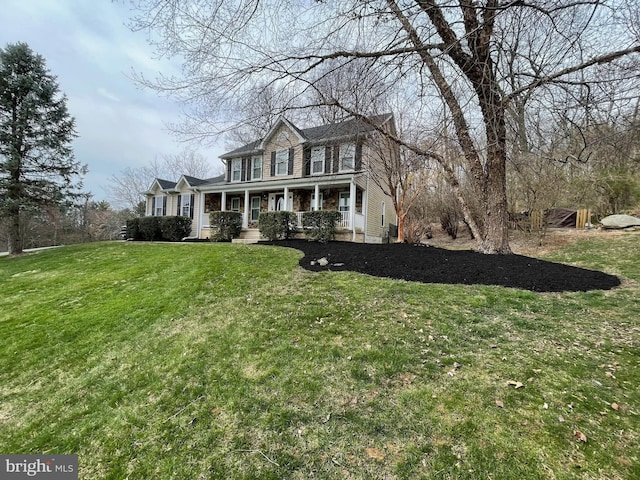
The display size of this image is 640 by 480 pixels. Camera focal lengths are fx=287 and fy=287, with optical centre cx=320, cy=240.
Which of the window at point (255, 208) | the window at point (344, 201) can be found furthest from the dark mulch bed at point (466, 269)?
the window at point (255, 208)

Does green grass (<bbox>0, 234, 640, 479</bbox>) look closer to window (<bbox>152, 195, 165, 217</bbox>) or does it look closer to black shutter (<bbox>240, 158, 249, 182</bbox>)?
black shutter (<bbox>240, 158, 249, 182</bbox>)

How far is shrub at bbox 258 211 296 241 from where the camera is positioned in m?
12.6

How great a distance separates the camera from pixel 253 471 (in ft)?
6.72

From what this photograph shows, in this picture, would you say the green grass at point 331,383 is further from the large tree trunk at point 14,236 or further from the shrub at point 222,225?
the large tree trunk at point 14,236

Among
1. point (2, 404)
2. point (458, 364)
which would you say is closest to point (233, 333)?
point (2, 404)

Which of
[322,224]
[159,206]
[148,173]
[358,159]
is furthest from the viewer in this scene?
[148,173]

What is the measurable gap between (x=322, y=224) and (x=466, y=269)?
6.30m

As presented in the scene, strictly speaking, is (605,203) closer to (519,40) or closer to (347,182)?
(347,182)

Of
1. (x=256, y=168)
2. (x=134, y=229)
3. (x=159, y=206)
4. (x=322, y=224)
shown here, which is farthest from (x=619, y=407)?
(x=159, y=206)

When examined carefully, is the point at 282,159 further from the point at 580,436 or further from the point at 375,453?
the point at 580,436

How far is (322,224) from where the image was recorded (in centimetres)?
1160

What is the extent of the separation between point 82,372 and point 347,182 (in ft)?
35.3

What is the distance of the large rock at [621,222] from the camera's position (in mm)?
11902

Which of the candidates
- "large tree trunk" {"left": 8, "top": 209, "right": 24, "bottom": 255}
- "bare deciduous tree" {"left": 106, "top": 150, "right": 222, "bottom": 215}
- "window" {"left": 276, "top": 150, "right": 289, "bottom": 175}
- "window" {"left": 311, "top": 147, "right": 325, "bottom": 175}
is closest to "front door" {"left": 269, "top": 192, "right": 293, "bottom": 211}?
"window" {"left": 276, "top": 150, "right": 289, "bottom": 175}
